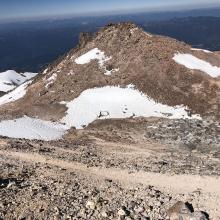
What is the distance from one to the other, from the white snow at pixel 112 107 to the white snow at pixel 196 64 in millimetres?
7769

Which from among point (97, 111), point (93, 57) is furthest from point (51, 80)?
point (97, 111)

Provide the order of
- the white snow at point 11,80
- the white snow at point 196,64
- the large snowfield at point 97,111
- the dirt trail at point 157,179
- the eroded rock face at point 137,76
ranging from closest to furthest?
the dirt trail at point 157,179
the large snowfield at point 97,111
the eroded rock face at point 137,76
the white snow at point 196,64
the white snow at point 11,80

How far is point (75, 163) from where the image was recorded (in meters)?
24.6

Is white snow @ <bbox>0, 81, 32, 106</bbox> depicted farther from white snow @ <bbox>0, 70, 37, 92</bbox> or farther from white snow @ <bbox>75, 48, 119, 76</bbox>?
white snow @ <bbox>0, 70, 37, 92</bbox>

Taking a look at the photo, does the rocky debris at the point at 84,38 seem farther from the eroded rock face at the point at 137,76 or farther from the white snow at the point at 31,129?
the white snow at the point at 31,129

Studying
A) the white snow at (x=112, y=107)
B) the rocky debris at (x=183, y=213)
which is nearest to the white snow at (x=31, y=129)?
the white snow at (x=112, y=107)

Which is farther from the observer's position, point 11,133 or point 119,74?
point 119,74

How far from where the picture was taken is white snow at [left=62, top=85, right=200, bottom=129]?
4847 cm

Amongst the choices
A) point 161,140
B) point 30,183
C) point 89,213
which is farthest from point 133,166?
point 161,140

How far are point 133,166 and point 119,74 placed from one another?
32165 millimetres

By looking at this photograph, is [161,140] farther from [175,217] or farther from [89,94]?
[175,217]

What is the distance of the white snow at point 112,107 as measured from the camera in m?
48.5

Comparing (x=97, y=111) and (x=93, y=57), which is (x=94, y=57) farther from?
(x=97, y=111)

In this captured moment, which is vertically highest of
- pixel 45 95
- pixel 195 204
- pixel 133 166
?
pixel 195 204
